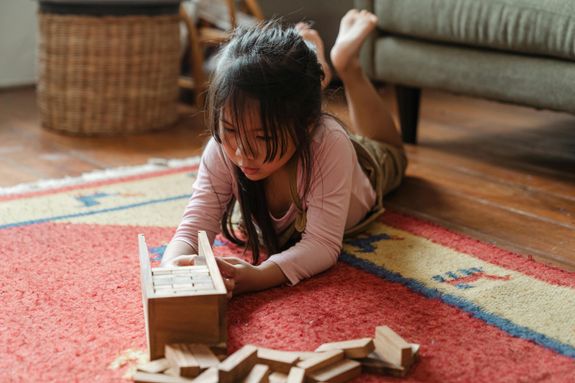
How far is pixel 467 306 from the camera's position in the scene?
0.98 meters

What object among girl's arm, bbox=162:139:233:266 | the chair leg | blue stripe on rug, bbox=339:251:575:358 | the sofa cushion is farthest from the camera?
the chair leg

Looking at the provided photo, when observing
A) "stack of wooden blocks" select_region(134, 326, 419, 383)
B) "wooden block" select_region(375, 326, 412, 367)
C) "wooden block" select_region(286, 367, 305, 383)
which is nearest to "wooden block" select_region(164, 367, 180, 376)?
"stack of wooden blocks" select_region(134, 326, 419, 383)

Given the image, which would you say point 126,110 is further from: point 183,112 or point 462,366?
point 462,366

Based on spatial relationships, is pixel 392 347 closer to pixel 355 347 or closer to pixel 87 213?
pixel 355 347

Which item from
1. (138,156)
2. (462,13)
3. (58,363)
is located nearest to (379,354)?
(58,363)

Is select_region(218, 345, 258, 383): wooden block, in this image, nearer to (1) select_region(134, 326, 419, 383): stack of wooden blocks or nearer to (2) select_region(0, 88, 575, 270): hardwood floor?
(1) select_region(134, 326, 419, 383): stack of wooden blocks

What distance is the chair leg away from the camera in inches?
75.9

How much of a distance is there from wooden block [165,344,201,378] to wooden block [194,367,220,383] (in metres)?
0.01

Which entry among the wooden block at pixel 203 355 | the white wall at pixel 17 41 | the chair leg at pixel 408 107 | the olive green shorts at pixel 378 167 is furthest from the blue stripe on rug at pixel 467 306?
the white wall at pixel 17 41

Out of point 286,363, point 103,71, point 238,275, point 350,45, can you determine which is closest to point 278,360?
point 286,363

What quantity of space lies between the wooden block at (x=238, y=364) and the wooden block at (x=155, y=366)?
0.21 feet

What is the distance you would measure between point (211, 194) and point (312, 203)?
16 centimetres

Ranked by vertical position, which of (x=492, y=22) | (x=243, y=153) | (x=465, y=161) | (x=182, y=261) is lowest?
(x=465, y=161)

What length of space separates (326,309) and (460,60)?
2.94 feet
